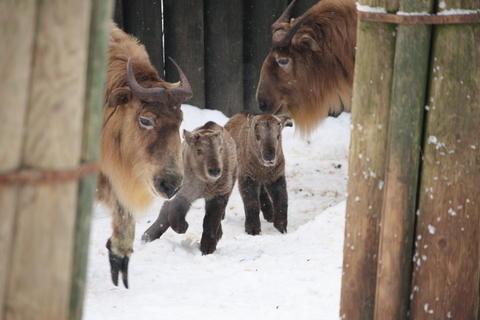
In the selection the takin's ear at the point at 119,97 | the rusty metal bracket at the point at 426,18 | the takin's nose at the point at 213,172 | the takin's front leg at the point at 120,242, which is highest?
the rusty metal bracket at the point at 426,18

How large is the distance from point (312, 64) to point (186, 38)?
11.1 feet

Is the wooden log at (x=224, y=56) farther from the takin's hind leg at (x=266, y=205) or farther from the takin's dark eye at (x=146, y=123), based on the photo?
the takin's dark eye at (x=146, y=123)

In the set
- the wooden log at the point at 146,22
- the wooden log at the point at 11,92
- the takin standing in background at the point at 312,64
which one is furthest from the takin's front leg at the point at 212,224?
the wooden log at the point at 11,92

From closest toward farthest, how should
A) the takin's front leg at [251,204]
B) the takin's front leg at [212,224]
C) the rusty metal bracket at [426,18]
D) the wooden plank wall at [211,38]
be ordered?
the rusty metal bracket at [426,18], the takin's front leg at [212,224], the takin's front leg at [251,204], the wooden plank wall at [211,38]

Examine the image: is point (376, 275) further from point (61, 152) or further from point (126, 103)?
point (126, 103)

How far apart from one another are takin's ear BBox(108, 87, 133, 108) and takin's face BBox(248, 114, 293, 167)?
8.23 ft

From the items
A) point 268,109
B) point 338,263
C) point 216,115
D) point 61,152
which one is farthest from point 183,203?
point 61,152

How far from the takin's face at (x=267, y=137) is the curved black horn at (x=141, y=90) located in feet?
8.14

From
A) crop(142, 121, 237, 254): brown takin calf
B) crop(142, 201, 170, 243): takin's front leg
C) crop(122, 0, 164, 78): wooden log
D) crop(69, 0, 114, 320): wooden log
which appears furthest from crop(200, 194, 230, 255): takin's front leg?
crop(69, 0, 114, 320): wooden log

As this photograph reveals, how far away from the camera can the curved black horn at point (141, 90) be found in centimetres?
425

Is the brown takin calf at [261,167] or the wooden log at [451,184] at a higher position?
the wooden log at [451,184]

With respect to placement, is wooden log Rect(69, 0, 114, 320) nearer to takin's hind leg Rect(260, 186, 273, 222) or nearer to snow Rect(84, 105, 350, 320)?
snow Rect(84, 105, 350, 320)

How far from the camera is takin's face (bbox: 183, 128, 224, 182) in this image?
19.6ft

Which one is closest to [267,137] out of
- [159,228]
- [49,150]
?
[159,228]
